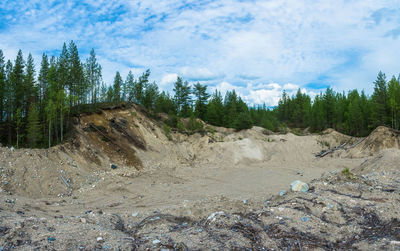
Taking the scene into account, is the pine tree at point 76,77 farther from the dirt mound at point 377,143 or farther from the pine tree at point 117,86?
the dirt mound at point 377,143

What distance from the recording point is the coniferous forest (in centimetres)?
2281

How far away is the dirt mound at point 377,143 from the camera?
28.7 metres

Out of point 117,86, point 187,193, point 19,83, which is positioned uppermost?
point 117,86

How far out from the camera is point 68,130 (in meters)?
22.7

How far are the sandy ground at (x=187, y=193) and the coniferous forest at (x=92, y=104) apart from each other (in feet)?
10.8

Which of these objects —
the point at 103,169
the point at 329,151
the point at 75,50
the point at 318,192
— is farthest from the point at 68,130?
the point at 329,151

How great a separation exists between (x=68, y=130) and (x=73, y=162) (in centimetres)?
560

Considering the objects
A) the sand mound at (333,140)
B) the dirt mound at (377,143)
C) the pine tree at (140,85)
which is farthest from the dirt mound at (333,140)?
the pine tree at (140,85)

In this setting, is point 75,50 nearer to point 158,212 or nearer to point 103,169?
point 103,169

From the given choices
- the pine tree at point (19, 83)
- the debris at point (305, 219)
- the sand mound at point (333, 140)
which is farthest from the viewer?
the sand mound at point (333, 140)

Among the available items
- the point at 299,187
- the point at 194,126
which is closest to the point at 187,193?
the point at 299,187

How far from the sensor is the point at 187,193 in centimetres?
1507

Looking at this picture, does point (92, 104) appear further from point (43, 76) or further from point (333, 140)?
point (333, 140)

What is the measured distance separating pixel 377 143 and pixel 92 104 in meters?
33.7
